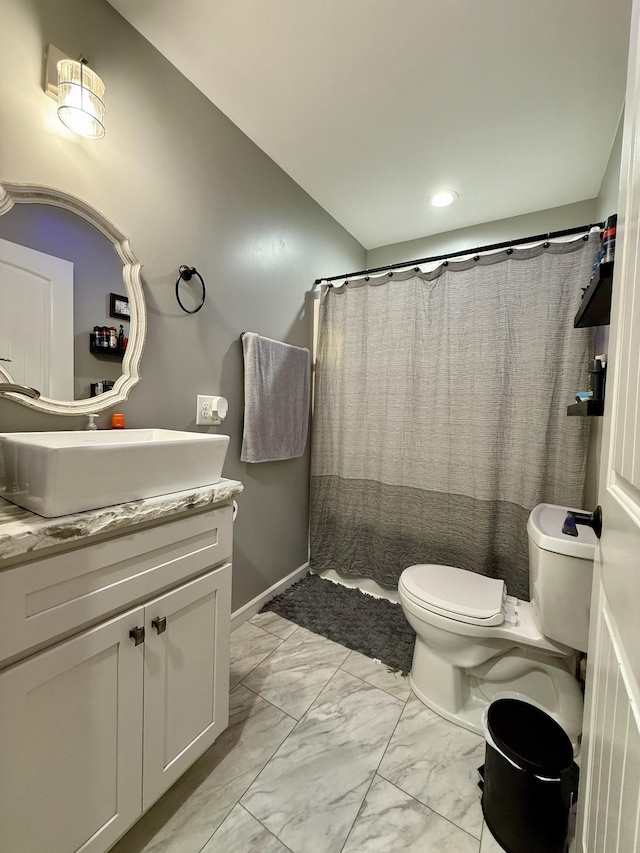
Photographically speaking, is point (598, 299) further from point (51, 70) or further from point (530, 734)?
point (51, 70)

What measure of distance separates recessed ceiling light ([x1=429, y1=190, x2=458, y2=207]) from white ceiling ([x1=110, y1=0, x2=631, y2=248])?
4cm

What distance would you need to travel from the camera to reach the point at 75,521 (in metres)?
0.68

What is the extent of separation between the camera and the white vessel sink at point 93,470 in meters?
0.69

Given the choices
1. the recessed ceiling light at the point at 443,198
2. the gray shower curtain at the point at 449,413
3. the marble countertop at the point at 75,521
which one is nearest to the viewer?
the marble countertop at the point at 75,521

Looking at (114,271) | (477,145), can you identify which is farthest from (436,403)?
(114,271)

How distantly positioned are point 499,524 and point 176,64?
249 cm

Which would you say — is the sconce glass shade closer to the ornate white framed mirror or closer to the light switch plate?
the ornate white framed mirror

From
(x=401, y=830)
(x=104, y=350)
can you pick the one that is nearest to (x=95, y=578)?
(x=104, y=350)

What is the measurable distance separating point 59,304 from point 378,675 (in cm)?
188

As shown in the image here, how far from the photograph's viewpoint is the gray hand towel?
5.64ft

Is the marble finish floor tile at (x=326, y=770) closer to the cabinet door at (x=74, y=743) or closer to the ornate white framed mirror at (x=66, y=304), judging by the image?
the cabinet door at (x=74, y=743)

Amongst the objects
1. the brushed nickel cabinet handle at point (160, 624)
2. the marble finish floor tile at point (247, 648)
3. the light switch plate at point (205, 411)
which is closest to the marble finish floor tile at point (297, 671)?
the marble finish floor tile at point (247, 648)

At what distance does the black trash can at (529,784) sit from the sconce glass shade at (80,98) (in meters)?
2.13

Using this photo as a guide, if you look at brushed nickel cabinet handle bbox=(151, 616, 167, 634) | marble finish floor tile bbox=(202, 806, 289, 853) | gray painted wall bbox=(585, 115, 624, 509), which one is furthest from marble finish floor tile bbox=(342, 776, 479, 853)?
gray painted wall bbox=(585, 115, 624, 509)
